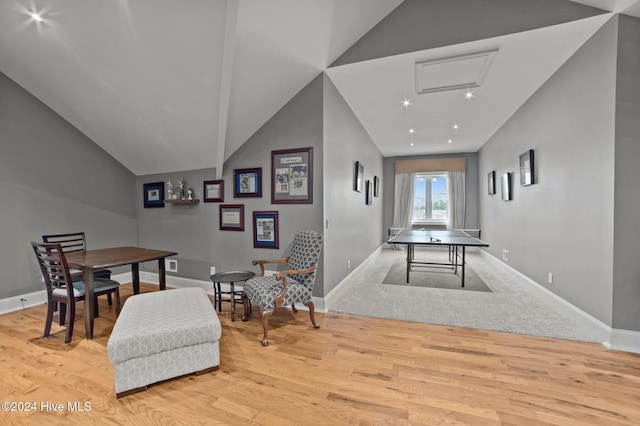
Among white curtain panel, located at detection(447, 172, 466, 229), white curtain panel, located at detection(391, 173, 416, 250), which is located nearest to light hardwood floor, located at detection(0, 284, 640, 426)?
white curtain panel, located at detection(447, 172, 466, 229)

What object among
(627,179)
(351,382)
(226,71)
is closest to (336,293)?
(351,382)

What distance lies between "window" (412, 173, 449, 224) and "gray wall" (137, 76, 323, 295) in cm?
550

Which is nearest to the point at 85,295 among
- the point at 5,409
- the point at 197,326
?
the point at 5,409

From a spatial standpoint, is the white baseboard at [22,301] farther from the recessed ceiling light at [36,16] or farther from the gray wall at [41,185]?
the recessed ceiling light at [36,16]

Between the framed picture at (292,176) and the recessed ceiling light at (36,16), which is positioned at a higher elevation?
the recessed ceiling light at (36,16)

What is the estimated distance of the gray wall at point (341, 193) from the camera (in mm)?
3301

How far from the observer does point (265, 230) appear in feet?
11.4

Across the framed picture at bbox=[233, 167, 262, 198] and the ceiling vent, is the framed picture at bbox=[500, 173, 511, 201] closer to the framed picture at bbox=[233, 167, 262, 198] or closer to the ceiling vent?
the ceiling vent

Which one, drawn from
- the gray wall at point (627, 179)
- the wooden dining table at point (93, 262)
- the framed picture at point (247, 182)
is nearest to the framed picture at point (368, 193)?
the framed picture at point (247, 182)

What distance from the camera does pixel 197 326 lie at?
1.93 meters

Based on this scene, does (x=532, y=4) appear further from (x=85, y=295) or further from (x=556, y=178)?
(x=85, y=295)

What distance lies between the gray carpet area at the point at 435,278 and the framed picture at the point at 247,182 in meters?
2.51

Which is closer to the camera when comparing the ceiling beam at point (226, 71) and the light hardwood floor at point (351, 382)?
the light hardwood floor at point (351, 382)

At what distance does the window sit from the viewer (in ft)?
25.6
